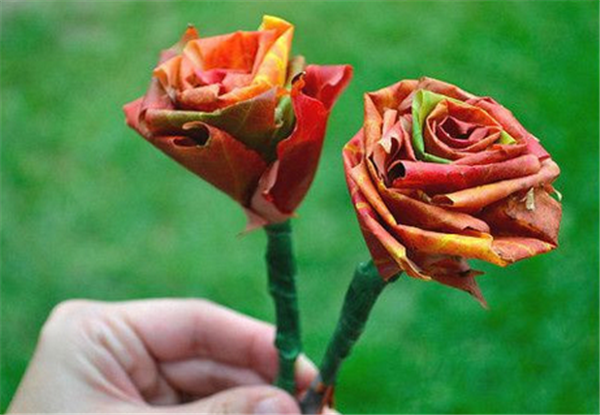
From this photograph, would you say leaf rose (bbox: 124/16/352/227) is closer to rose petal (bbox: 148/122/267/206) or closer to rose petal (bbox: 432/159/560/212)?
rose petal (bbox: 148/122/267/206)

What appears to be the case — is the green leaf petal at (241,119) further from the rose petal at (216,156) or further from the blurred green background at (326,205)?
the blurred green background at (326,205)

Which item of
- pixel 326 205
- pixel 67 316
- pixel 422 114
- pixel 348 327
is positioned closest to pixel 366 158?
pixel 422 114

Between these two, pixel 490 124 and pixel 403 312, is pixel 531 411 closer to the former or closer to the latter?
pixel 403 312

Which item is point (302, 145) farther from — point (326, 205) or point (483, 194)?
point (326, 205)

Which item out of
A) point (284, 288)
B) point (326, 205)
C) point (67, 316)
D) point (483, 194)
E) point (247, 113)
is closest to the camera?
point (483, 194)

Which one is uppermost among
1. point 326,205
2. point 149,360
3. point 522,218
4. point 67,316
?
point 522,218

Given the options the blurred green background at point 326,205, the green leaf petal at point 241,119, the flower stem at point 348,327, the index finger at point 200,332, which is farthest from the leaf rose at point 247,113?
the blurred green background at point 326,205
